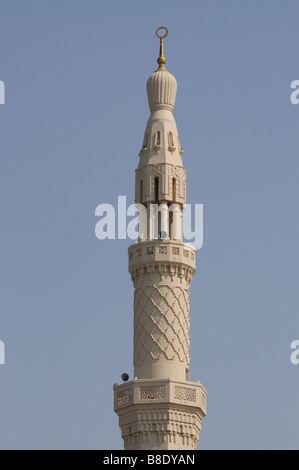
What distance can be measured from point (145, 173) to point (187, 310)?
5973 millimetres

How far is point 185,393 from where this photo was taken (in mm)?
75438

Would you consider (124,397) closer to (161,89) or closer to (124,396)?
(124,396)

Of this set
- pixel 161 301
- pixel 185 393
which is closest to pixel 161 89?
pixel 161 301

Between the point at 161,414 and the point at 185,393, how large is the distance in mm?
1306

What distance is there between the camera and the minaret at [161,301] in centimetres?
7512

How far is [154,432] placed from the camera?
246 feet

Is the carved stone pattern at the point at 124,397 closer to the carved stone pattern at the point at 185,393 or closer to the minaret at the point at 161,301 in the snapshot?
the minaret at the point at 161,301

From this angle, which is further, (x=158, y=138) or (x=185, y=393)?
(x=158, y=138)

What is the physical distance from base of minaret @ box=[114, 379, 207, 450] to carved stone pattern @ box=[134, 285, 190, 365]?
134 cm

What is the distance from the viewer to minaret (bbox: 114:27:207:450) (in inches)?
2958

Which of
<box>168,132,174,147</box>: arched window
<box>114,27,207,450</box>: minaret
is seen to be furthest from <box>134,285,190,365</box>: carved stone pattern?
<box>168,132,174,147</box>: arched window
